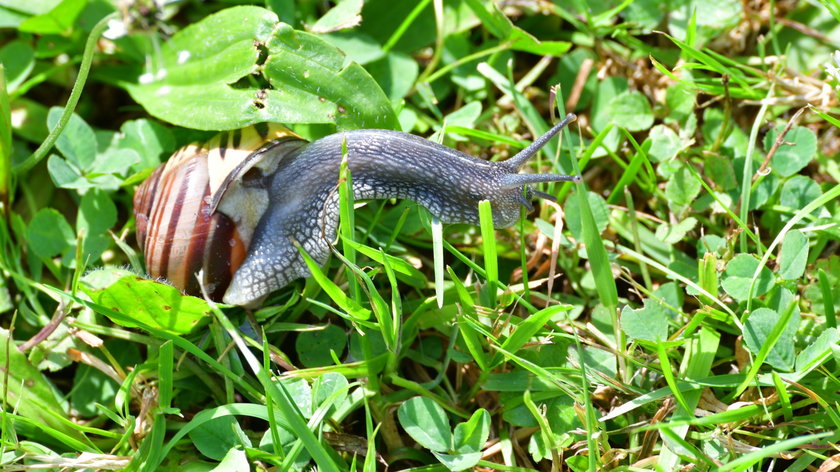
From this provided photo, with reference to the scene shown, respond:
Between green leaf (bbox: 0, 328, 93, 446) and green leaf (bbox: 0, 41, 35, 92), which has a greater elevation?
green leaf (bbox: 0, 41, 35, 92)

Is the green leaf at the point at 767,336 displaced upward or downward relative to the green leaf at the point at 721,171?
downward

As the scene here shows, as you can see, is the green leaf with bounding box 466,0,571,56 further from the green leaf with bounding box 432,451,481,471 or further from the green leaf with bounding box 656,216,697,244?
the green leaf with bounding box 432,451,481,471

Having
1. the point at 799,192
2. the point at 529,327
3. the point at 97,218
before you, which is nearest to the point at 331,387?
the point at 529,327

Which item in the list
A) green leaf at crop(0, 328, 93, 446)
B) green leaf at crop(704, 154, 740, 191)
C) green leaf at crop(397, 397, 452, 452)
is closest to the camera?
green leaf at crop(397, 397, 452, 452)

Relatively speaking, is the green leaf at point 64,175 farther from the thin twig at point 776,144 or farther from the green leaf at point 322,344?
the thin twig at point 776,144

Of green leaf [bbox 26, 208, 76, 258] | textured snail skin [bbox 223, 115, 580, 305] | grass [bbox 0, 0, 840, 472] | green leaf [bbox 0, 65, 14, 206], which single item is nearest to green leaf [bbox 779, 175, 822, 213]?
grass [bbox 0, 0, 840, 472]

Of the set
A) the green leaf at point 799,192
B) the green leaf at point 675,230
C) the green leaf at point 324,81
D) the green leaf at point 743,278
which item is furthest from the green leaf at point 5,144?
the green leaf at point 799,192

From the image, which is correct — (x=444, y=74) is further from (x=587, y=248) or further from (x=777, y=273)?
(x=777, y=273)
